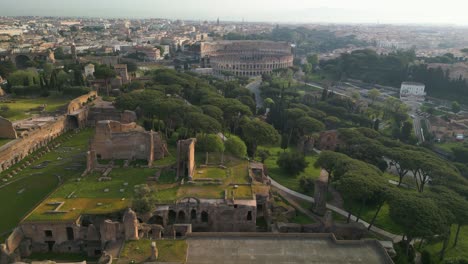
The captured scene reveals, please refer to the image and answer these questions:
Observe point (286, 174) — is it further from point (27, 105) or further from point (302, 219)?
point (27, 105)

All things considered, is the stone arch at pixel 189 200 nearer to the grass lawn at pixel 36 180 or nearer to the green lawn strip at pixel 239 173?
the green lawn strip at pixel 239 173

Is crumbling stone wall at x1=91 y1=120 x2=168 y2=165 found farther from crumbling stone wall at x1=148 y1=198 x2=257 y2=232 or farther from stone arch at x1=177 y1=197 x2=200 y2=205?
crumbling stone wall at x1=148 y1=198 x2=257 y2=232

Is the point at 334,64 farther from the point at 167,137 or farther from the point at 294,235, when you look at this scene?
the point at 294,235

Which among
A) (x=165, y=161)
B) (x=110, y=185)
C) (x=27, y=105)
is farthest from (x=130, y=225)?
(x=27, y=105)

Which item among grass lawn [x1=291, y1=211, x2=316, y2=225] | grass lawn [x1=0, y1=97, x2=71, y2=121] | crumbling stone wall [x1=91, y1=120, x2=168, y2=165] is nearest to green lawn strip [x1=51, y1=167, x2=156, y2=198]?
crumbling stone wall [x1=91, y1=120, x2=168, y2=165]

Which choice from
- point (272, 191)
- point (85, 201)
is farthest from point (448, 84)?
point (85, 201)

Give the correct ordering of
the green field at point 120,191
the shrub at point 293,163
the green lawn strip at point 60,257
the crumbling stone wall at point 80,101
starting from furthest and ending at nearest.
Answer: the crumbling stone wall at point 80,101 < the shrub at point 293,163 < the green field at point 120,191 < the green lawn strip at point 60,257

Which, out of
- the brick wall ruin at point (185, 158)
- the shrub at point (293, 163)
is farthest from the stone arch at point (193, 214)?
the shrub at point (293, 163)
